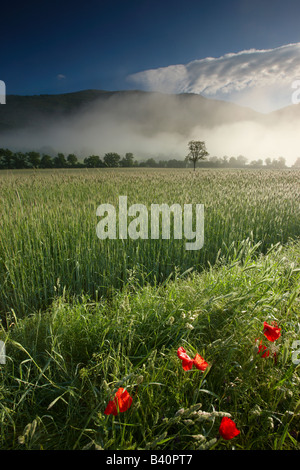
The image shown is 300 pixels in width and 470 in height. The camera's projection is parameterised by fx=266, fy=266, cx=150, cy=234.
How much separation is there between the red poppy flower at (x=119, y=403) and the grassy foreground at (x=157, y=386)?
3 cm

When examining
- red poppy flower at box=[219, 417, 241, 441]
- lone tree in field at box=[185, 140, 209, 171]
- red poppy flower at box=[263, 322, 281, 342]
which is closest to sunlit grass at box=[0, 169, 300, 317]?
red poppy flower at box=[263, 322, 281, 342]

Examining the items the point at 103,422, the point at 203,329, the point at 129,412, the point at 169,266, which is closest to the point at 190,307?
the point at 203,329

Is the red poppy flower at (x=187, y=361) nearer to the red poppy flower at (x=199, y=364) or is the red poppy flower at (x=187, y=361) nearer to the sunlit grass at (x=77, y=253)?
the red poppy flower at (x=199, y=364)

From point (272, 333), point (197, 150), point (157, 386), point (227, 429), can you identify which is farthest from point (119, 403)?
point (197, 150)

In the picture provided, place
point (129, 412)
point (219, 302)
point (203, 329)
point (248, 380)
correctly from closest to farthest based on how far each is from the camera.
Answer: point (129, 412) → point (248, 380) → point (203, 329) → point (219, 302)

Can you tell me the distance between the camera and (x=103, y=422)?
3.83 feet

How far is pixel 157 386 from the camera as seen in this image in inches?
57.7

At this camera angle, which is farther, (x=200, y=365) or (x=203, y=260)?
(x=203, y=260)

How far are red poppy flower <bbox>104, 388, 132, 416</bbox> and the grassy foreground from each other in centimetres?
3

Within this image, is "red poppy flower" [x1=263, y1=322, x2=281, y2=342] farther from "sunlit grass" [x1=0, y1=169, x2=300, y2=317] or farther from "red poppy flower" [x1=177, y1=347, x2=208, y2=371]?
"sunlit grass" [x1=0, y1=169, x2=300, y2=317]

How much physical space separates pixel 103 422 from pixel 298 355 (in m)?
1.12

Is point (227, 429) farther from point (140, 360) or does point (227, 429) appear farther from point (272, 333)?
point (140, 360)
